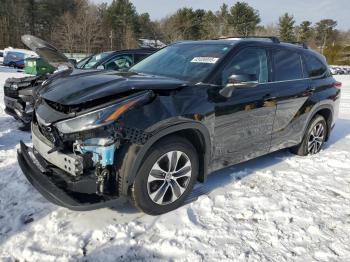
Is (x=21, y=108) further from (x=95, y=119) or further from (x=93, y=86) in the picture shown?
(x=95, y=119)

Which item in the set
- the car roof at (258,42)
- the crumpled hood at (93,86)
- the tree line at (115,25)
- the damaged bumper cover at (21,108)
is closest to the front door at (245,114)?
the car roof at (258,42)

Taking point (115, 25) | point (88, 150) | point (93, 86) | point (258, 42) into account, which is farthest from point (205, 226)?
point (115, 25)

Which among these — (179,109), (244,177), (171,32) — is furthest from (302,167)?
(171,32)

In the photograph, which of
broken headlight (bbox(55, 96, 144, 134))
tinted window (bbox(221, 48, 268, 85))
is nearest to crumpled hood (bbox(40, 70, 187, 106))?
broken headlight (bbox(55, 96, 144, 134))

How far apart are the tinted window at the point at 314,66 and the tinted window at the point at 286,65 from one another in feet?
0.82

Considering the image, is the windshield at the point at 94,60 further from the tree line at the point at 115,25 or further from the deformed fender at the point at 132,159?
the tree line at the point at 115,25

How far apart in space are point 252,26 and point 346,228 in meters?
59.2

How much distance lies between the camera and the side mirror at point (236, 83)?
3428mm

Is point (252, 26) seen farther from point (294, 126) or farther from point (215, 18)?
point (294, 126)

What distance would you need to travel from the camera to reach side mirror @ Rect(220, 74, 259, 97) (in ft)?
11.2

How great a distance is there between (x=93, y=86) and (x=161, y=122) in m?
0.70

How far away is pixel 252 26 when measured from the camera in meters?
58.1

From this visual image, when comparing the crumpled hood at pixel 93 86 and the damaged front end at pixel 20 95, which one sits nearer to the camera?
the crumpled hood at pixel 93 86

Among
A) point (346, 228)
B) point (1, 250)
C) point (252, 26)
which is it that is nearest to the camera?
point (1, 250)
